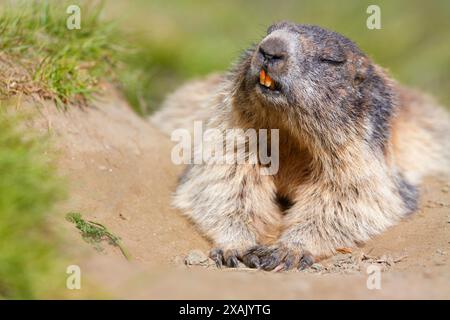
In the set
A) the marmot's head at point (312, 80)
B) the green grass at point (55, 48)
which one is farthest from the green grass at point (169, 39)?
the marmot's head at point (312, 80)

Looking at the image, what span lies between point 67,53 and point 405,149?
4454mm

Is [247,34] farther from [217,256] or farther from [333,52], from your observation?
[217,256]

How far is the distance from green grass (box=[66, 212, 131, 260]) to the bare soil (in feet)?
0.31

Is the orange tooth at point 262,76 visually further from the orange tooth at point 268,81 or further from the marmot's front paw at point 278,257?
the marmot's front paw at point 278,257

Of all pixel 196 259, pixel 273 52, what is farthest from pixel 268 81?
pixel 196 259

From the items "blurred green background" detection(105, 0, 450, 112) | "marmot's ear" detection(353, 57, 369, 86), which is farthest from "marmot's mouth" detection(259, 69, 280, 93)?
"blurred green background" detection(105, 0, 450, 112)

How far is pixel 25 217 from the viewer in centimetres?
512

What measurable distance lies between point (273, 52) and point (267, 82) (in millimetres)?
279

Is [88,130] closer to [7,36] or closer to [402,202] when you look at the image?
[7,36]

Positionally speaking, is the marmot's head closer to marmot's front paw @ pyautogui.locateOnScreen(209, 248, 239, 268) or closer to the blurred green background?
marmot's front paw @ pyautogui.locateOnScreen(209, 248, 239, 268)

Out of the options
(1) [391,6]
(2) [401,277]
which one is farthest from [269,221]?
(1) [391,6]

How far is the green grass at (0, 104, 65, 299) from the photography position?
471cm

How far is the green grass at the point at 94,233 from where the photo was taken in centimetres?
610

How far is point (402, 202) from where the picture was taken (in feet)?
24.8
